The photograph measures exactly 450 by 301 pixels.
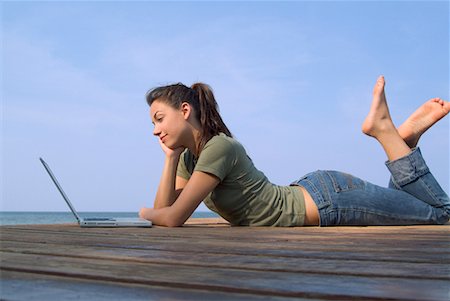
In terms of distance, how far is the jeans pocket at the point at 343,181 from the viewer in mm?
3072

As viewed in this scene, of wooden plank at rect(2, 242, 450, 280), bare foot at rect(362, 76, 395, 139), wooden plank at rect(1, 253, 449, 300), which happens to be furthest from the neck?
wooden plank at rect(1, 253, 449, 300)

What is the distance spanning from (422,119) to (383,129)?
1.03ft

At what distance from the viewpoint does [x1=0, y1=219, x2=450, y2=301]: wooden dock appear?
88cm

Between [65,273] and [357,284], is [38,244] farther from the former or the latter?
[357,284]

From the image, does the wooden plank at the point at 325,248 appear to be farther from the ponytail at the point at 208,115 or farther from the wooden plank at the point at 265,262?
the ponytail at the point at 208,115

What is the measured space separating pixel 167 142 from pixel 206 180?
398 millimetres

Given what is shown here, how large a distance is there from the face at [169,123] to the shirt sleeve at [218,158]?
0.24 meters

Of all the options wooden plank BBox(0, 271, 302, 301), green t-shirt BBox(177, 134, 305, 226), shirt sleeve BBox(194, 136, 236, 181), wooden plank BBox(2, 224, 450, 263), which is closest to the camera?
wooden plank BBox(0, 271, 302, 301)

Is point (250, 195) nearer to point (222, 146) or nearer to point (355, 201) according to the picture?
point (222, 146)

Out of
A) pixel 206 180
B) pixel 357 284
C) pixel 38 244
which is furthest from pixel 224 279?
pixel 206 180

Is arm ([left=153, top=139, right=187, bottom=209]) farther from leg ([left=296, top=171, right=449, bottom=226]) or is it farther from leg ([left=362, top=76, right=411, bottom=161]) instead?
leg ([left=362, top=76, right=411, bottom=161])

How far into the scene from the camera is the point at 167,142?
319 cm

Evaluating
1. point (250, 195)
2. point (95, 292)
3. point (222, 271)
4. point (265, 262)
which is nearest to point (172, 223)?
point (250, 195)

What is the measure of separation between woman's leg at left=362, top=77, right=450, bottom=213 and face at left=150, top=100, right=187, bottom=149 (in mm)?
1050
